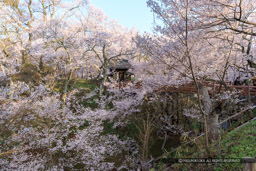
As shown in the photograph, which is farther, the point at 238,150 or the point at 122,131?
the point at 122,131

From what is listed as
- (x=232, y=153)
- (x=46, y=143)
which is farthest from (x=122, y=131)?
(x=232, y=153)

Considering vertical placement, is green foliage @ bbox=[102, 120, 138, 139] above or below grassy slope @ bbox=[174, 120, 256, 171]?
below

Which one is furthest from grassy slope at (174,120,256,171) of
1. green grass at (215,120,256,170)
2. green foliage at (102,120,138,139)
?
green foliage at (102,120,138,139)

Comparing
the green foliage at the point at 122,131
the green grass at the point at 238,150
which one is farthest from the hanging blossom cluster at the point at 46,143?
the green grass at the point at 238,150

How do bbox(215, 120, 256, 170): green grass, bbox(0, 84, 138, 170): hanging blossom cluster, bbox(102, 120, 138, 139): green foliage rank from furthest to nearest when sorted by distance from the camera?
bbox(102, 120, 138, 139): green foliage → bbox(0, 84, 138, 170): hanging blossom cluster → bbox(215, 120, 256, 170): green grass

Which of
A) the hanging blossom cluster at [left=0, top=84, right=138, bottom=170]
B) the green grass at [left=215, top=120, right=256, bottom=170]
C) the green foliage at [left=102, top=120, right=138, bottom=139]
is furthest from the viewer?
the green foliage at [left=102, top=120, right=138, bottom=139]

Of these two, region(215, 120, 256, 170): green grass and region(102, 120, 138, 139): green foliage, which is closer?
region(215, 120, 256, 170): green grass

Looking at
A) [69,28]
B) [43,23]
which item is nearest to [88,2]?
[69,28]

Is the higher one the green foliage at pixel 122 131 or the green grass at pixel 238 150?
the green grass at pixel 238 150

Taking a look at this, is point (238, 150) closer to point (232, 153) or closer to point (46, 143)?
point (232, 153)

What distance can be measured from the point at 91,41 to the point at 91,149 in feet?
26.9

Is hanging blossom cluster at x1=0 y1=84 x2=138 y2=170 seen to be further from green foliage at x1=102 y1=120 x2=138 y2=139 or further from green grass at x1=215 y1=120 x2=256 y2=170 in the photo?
green grass at x1=215 y1=120 x2=256 y2=170

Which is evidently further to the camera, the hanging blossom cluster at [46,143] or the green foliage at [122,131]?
the green foliage at [122,131]

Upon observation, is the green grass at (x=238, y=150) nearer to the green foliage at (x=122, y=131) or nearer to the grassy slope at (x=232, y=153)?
the grassy slope at (x=232, y=153)
